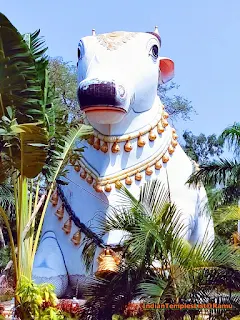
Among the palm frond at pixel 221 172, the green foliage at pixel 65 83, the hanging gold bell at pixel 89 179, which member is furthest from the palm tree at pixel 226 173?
the green foliage at pixel 65 83

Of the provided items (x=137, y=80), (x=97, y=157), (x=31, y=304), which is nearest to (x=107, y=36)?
(x=137, y=80)

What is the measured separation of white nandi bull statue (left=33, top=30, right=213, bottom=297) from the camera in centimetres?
894

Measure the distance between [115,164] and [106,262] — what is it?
1627 mm

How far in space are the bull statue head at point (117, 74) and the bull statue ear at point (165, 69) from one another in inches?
10.9

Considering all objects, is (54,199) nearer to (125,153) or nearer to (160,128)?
(125,153)

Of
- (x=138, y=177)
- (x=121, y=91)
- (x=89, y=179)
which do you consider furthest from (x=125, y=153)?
(x=121, y=91)

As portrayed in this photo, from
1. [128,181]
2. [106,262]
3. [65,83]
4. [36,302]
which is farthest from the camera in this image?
[65,83]

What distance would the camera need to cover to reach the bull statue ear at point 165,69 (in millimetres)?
10008

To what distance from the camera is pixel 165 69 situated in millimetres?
10086

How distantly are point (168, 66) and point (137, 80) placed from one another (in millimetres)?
1116

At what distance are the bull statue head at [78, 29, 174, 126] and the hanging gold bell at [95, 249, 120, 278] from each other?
1.88 metres

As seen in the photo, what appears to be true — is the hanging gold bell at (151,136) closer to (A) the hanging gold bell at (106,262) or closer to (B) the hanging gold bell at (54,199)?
(B) the hanging gold bell at (54,199)

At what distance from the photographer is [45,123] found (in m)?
7.17

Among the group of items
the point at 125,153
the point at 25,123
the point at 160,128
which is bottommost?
the point at 25,123
